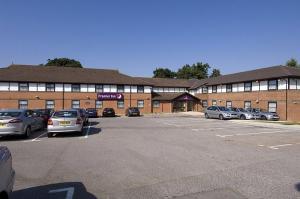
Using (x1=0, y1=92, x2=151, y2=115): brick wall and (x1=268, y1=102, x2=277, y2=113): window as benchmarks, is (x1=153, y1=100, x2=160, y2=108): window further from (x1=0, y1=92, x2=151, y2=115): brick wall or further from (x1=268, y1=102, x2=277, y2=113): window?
(x1=268, y1=102, x2=277, y2=113): window

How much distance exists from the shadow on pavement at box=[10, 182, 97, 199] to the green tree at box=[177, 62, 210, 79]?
90.2 metres

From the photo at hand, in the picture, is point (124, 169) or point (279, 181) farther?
point (124, 169)

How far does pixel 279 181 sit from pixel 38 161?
6794 mm

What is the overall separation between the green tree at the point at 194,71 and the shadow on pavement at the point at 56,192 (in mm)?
90230

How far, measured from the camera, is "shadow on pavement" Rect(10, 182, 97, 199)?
567 cm

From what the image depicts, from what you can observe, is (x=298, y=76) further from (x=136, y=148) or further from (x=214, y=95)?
(x=136, y=148)

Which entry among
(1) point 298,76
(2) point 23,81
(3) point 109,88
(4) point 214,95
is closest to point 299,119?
(1) point 298,76

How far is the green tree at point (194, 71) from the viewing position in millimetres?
95000

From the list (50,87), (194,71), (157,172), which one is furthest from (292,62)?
(157,172)

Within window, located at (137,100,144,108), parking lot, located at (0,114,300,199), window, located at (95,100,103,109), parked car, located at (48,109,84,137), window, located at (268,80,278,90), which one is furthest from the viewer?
window, located at (137,100,144,108)

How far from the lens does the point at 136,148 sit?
1144 centimetres

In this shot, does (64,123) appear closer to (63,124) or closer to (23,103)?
(63,124)

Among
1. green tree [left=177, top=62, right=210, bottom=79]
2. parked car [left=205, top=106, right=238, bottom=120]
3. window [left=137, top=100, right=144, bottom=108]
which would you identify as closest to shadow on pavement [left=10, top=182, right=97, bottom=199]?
parked car [left=205, top=106, right=238, bottom=120]

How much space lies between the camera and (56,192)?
19.6 feet
